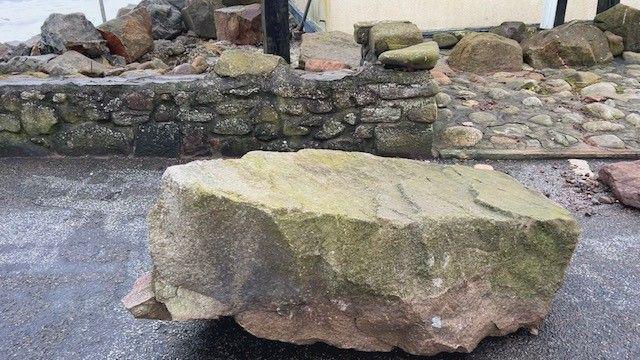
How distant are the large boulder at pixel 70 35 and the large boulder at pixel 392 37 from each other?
10.3 feet

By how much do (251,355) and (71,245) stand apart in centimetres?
143

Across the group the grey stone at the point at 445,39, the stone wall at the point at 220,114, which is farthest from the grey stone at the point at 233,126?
the grey stone at the point at 445,39

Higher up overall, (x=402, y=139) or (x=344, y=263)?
(x=344, y=263)

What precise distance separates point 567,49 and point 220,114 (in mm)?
4435

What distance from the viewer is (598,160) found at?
13.3 ft

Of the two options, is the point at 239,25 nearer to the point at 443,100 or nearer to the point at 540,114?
the point at 443,100

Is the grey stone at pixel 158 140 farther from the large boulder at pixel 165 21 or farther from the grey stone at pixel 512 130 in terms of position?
the large boulder at pixel 165 21

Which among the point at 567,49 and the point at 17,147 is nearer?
the point at 17,147

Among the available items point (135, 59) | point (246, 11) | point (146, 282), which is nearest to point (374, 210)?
point (146, 282)

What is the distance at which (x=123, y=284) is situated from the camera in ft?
8.66

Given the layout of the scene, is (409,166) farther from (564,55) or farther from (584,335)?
(564,55)

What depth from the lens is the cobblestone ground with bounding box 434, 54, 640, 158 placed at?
4.23 metres

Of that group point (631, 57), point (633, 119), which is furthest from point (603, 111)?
point (631, 57)

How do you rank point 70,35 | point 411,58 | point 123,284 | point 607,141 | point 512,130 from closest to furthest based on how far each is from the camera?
point 123,284
point 411,58
point 607,141
point 512,130
point 70,35
